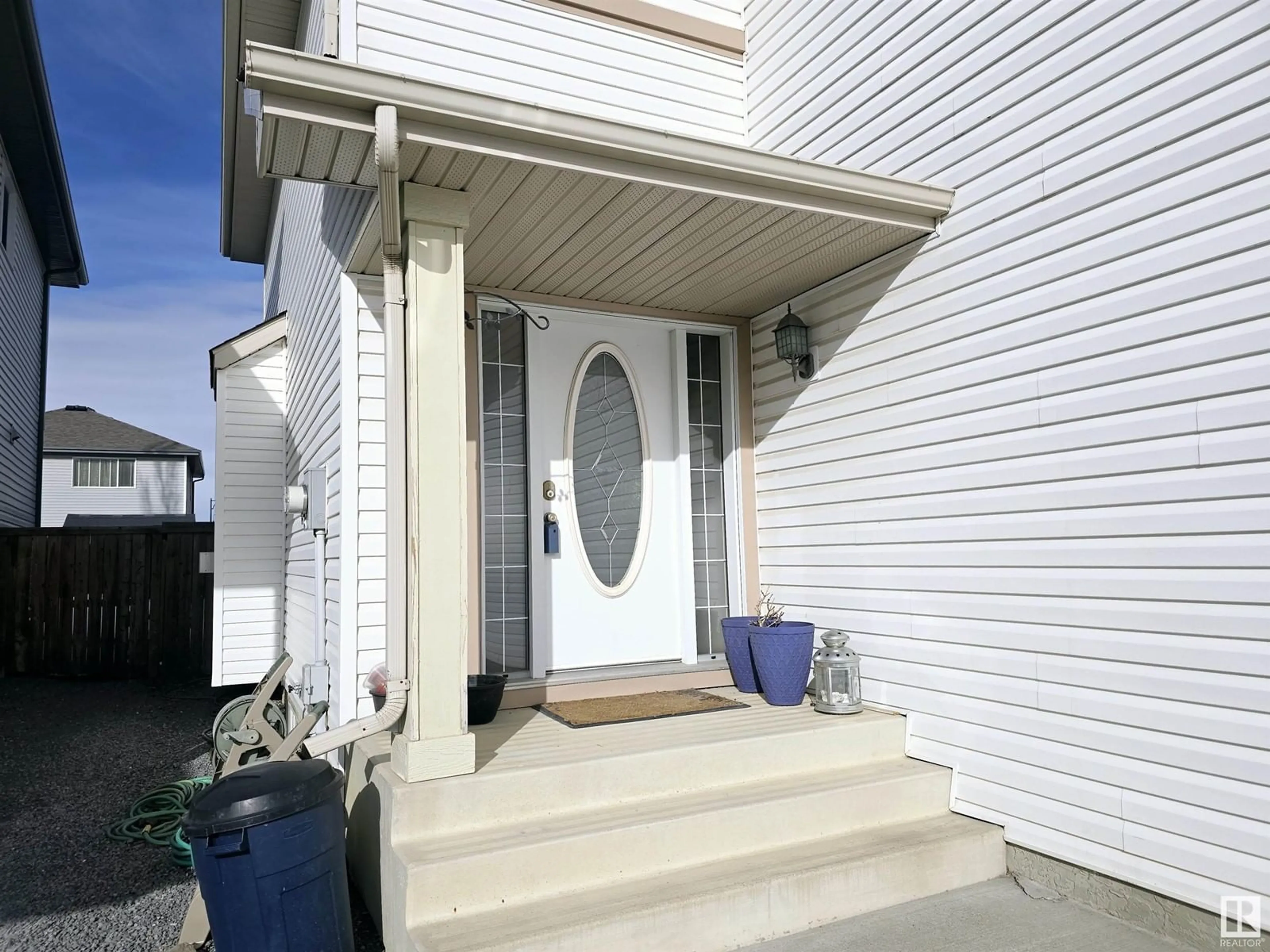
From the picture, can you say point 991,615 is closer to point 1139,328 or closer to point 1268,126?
point 1139,328

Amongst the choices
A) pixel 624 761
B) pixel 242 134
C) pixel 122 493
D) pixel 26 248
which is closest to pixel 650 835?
pixel 624 761

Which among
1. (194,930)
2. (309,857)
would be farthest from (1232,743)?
(194,930)

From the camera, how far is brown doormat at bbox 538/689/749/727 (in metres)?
3.85

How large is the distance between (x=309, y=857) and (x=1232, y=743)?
9.47ft

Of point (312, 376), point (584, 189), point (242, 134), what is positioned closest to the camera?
point (584, 189)

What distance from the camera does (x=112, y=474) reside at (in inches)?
859

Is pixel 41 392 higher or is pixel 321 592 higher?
pixel 41 392

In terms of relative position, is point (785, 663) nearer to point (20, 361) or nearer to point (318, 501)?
point (318, 501)

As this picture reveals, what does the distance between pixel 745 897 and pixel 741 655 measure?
5.49ft

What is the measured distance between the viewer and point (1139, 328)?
2867mm

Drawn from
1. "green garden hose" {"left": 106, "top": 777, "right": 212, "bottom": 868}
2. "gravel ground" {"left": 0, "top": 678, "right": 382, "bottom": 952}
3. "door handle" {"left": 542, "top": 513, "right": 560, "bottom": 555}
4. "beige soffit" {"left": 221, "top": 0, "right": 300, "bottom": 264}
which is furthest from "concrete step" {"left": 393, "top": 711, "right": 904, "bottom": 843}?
"beige soffit" {"left": 221, "top": 0, "right": 300, "bottom": 264}

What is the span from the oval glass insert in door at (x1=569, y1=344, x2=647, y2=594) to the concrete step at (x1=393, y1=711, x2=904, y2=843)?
105cm

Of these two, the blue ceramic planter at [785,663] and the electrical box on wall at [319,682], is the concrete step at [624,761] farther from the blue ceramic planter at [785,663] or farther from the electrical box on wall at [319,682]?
the electrical box on wall at [319,682]

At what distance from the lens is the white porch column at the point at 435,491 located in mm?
3012
